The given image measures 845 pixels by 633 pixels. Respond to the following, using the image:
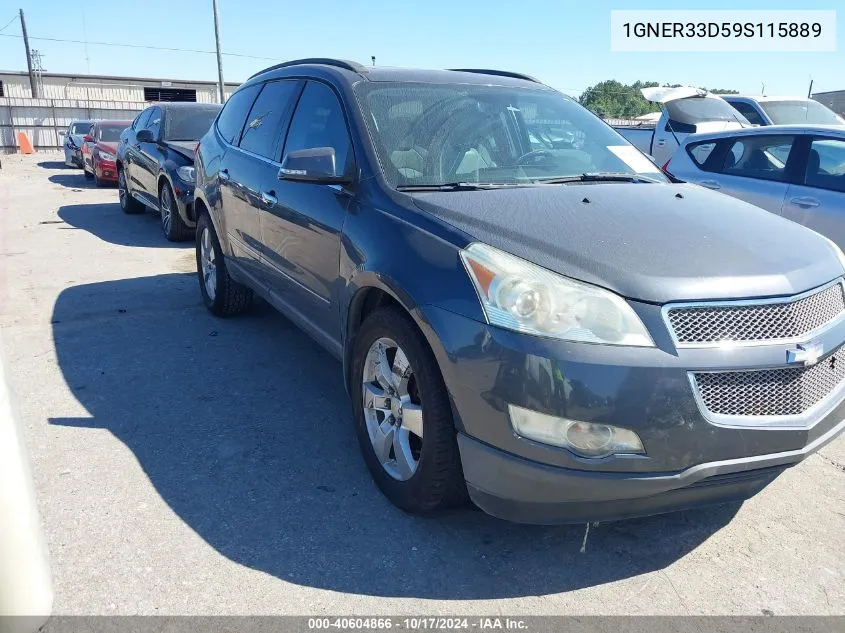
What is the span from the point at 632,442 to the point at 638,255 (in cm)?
67

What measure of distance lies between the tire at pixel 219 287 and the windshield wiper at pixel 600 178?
290 cm

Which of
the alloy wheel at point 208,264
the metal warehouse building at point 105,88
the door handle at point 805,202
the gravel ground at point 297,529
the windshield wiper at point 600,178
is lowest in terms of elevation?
the gravel ground at point 297,529

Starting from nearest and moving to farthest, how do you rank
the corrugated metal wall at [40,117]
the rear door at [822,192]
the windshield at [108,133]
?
A: the rear door at [822,192], the windshield at [108,133], the corrugated metal wall at [40,117]

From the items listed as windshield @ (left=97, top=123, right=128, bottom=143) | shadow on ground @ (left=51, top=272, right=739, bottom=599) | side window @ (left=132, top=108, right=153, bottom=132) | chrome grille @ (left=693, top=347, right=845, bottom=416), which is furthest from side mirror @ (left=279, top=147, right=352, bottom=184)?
windshield @ (left=97, top=123, right=128, bottom=143)

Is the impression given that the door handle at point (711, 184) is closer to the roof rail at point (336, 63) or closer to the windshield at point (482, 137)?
the windshield at point (482, 137)

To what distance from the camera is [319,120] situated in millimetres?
3883

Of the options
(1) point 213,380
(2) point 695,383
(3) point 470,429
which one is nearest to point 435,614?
(3) point 470,429

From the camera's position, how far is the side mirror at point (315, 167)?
3268 millimetres

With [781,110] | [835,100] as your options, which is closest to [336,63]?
[781,110]

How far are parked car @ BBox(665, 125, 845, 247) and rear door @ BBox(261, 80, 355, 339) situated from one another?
13.6ft

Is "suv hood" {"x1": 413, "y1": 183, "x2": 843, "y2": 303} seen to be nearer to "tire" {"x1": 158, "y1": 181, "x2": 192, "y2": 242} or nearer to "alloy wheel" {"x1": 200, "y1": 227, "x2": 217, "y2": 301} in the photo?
"alloy wheel" {"x1": 200, "y1": 227, "x2": 217, "y2": 301}

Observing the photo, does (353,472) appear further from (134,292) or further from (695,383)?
(134,292)

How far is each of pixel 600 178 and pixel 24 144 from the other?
3256cm

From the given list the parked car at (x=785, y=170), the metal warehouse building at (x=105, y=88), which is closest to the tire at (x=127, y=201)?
the parked car at (x=785, y=170)
